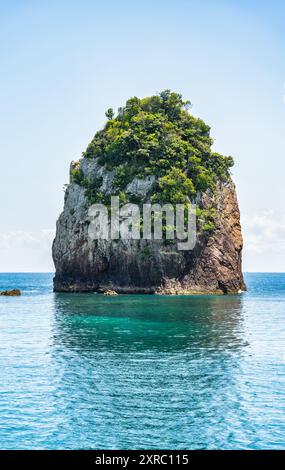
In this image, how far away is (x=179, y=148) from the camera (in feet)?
284

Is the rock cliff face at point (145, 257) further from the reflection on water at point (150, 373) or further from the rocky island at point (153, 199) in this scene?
the reflection on water at point (150, 373)

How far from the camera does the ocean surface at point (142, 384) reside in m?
18.9

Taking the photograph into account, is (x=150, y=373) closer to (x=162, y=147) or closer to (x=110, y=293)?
(x=110, y=293)

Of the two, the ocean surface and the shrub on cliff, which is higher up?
the shrub on cliff

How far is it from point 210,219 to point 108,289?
19676 millimetres

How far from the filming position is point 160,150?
281 feet

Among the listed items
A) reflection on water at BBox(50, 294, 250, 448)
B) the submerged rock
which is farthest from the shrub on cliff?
reflection on water at BBox(50, 294, 250, 448)

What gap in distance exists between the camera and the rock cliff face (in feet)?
267

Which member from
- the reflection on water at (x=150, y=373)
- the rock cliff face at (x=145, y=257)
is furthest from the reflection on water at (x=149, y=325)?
the rock cliff face at (x=145, y=257)

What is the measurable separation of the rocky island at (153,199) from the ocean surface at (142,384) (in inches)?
1321

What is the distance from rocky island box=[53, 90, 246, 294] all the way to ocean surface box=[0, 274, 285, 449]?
110 feet

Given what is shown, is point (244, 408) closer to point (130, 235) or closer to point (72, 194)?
point (130, 235)

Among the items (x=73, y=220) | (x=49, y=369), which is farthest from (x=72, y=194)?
(x=49, y=369)
